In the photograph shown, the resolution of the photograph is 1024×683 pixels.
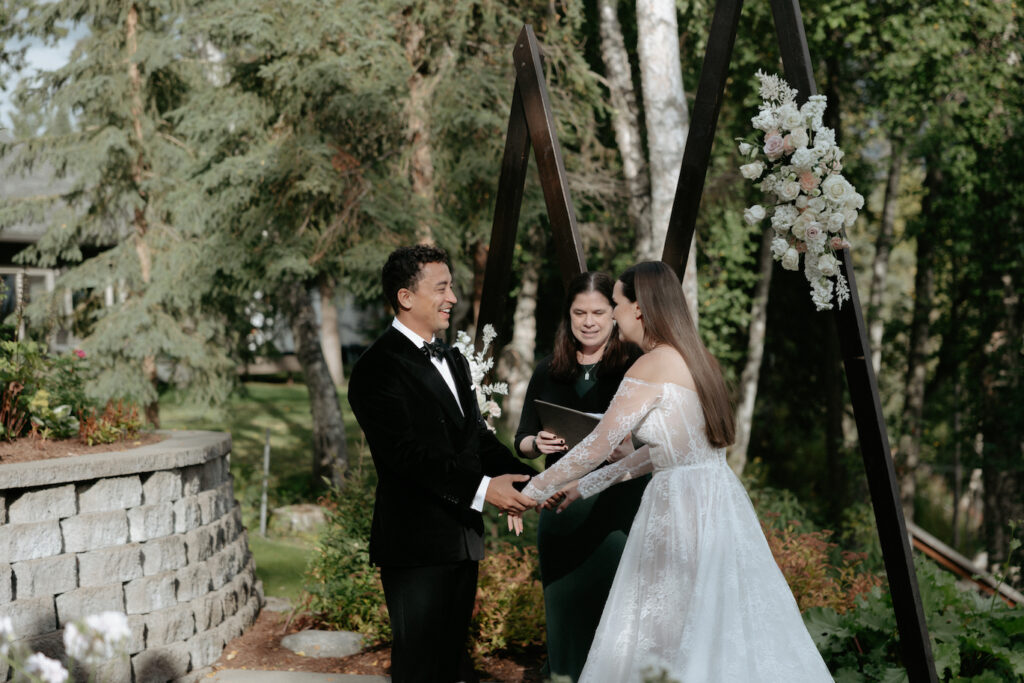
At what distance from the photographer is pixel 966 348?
12320mm

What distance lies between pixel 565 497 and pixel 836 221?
1.50 m

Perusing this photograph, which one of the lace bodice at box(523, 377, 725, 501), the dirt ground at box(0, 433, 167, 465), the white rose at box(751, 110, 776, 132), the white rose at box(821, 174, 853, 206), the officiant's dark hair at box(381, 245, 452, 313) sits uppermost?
the white rose at box(751, 110, 776, 132)

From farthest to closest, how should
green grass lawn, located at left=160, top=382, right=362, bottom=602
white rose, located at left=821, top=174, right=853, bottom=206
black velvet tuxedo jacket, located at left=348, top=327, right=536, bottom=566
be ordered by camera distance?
green grass lawn, located at left=160, top=382, right=362, bottom=602, white rose, located at left=821, top=174, right=853, bottom=206, black velvet tuxedo jacket, located at left=348, top=327, right=536, bottom=566

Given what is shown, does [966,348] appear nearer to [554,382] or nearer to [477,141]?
[477,141]

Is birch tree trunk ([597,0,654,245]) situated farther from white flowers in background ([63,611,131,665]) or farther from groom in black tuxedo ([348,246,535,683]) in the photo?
white flowers in background ([63,611,131,665])

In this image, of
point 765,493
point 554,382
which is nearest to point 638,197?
point 765,493

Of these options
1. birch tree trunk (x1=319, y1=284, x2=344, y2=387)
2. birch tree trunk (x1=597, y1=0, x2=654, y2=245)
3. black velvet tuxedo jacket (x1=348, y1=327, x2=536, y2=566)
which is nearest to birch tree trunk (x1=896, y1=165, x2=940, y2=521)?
birch tree trunk (x1=597, y1=0, x2=654, y2=245)

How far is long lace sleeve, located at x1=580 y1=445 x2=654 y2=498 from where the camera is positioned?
10.8 ft

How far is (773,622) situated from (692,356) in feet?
2.98

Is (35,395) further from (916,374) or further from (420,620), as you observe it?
(916,374)

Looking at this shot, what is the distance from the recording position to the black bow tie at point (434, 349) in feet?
11.2

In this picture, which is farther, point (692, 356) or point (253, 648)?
point (253, 648)

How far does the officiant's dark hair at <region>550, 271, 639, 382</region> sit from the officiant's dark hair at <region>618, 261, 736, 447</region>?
0.74 m

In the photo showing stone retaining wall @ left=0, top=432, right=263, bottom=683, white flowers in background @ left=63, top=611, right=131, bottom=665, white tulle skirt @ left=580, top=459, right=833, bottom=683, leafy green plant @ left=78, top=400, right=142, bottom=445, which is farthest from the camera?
leafy green plant @ left=78, top=400, right=142, bottom=445
